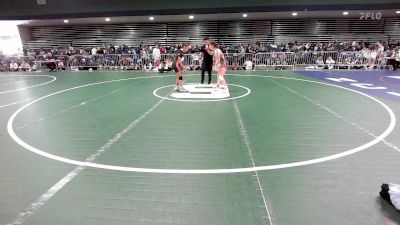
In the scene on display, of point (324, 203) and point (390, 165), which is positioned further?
point (390, 165)

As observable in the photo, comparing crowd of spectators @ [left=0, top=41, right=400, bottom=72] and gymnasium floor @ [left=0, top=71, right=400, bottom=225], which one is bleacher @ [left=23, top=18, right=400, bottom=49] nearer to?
crowd of spectators @ [left=0, top=41, right=400, bottom=72]

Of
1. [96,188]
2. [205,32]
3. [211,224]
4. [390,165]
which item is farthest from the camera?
[205,32]

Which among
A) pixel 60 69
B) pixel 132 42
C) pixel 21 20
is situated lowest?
pixel 60 69

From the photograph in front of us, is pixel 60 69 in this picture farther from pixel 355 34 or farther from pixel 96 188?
pixel 355 34

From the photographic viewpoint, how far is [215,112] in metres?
8.02

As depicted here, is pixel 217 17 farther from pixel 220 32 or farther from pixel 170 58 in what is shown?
pixel 170 58

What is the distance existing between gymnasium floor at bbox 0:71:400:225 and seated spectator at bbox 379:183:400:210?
106 millimetres

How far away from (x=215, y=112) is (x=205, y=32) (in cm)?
1877

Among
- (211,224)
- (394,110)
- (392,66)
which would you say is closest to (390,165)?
(211,224)

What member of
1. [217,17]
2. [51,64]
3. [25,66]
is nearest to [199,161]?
[51,64]

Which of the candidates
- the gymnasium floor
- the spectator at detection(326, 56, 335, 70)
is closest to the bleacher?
the spectator at detection(326, 56, 335, 70)

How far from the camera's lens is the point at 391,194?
11.4ft

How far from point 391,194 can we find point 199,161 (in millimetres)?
2696

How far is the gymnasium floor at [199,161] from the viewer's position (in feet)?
11.4
